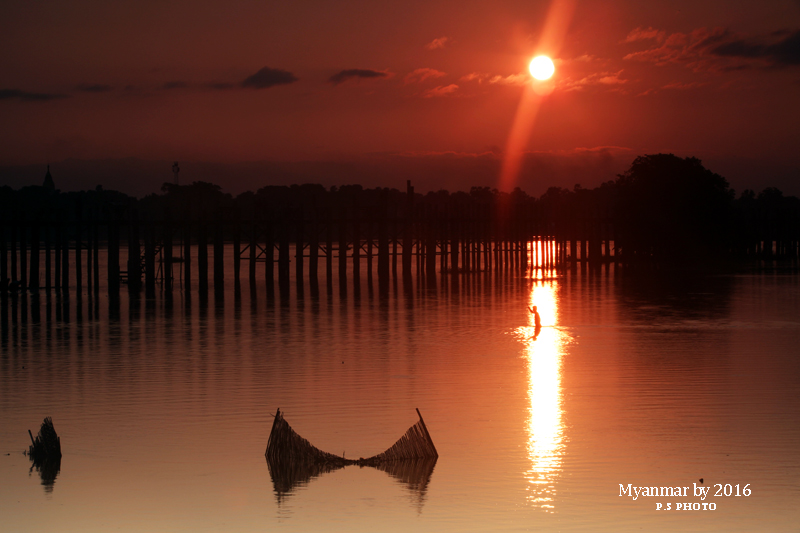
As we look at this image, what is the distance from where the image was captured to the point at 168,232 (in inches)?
1924

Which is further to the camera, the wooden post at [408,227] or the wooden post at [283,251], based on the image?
the wooden post at [408,227]

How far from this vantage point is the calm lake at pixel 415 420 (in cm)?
919

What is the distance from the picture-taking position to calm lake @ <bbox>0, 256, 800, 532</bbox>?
9.19 meters

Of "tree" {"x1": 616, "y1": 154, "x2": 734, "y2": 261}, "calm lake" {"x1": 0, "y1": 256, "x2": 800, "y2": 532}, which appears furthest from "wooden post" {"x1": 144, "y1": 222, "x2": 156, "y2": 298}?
"tree" {"x1": 616, "y1": 154, "x2": 734, "y2": 261}

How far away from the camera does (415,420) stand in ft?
42.5

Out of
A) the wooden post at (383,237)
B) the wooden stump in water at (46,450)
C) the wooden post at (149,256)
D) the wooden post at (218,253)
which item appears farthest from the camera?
the wooden post at (383,237)

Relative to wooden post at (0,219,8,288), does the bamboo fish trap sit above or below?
below

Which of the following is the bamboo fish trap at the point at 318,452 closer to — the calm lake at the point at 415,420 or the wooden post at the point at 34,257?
the calm lake at the point at 415,420

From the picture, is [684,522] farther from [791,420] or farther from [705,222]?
[705,222]

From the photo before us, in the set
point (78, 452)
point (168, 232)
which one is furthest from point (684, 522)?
point (168, 232)

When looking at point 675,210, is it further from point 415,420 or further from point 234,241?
point 415,420

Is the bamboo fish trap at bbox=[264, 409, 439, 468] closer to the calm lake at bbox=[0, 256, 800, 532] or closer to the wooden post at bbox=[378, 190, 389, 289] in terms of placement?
the calm lake at bbox=[0, 256, 800, 532]

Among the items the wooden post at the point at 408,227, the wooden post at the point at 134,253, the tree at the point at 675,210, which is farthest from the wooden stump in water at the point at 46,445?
the tree at the point at 675,210

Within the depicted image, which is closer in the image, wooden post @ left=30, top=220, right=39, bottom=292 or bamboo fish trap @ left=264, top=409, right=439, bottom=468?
bamboo fish trap @ left=264, top=409, right=439, bottom=468
